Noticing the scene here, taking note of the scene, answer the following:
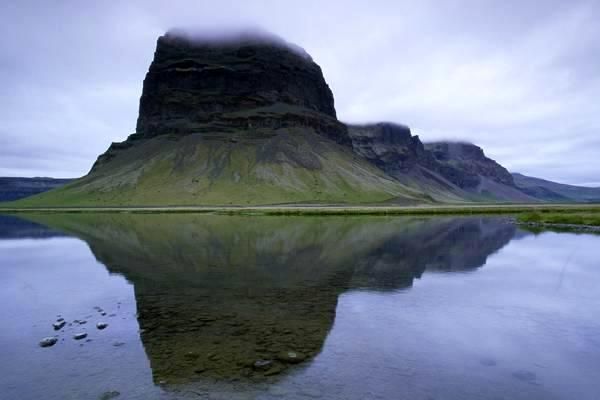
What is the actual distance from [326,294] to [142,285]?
40.2ft

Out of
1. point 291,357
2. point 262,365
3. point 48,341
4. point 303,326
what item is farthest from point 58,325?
point 291,357

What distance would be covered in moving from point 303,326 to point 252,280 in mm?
10666

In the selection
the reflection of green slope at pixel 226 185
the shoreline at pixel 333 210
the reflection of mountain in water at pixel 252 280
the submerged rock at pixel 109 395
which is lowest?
the submerged rock at pixel 109 395

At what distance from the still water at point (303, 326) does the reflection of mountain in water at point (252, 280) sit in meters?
0.11

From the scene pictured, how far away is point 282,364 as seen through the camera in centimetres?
1420

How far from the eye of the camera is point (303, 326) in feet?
59.8

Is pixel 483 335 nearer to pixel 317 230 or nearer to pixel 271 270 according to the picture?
pixel 271 270

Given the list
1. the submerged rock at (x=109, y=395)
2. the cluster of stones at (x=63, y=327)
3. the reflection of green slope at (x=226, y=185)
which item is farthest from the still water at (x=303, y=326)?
the reflection of green slope at (x=226, y=185)

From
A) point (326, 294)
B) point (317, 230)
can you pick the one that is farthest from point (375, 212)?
point (326, 294)

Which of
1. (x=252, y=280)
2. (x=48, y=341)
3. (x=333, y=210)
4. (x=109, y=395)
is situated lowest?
(x=109, y=395)

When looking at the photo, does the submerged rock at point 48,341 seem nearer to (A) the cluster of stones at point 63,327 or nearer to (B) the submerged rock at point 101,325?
(A) the cluster of stones at point 63,327

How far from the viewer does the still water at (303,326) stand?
12758 mm

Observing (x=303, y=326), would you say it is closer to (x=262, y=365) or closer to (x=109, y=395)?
(x=262, y=365)

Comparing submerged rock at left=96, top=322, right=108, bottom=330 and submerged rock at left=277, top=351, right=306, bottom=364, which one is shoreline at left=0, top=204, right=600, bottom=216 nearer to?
submerged rock at left=96, top=322, right=108, bottom=330
